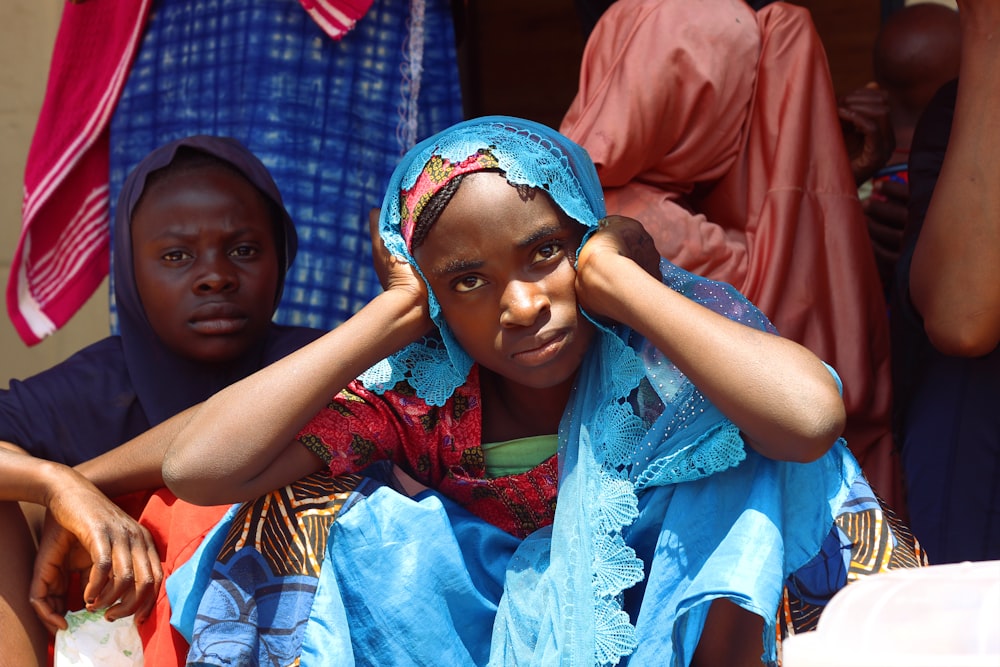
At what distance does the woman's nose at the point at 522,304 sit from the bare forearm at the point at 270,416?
212 mm

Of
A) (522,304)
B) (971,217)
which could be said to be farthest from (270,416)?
→ (971,217)

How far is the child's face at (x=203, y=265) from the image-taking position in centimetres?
275

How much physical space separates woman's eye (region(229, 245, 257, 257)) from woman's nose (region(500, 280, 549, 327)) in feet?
3.04

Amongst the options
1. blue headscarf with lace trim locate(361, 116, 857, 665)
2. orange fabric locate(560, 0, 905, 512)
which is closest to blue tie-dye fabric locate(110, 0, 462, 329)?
orange fabric locate(560, 0, 905, 512)

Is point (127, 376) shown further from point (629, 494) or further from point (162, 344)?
point (629, 494)

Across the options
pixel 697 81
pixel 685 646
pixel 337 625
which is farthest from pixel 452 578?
pixel 697 81

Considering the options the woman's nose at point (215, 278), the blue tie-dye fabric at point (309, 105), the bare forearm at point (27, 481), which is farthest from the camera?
the blue tie-dye fabric at point (309, 105)

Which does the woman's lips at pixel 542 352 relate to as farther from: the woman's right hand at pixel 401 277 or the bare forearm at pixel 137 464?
the bare forearm at pixel 137 464

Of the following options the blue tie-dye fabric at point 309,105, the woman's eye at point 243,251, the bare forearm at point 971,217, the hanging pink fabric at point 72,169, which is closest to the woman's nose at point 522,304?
the bare forearm at point 971,217

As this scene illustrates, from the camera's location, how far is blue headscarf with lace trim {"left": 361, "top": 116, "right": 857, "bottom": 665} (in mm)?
1921

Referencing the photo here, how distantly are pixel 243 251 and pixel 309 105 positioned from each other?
637 millimetres

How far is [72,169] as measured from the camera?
3471 millimetres

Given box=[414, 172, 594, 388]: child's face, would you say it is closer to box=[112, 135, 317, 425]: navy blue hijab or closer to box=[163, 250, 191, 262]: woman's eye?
box=[112, 135, 317, 425]: navy blue hijab

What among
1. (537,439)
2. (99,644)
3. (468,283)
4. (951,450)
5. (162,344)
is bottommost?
(951,450)
